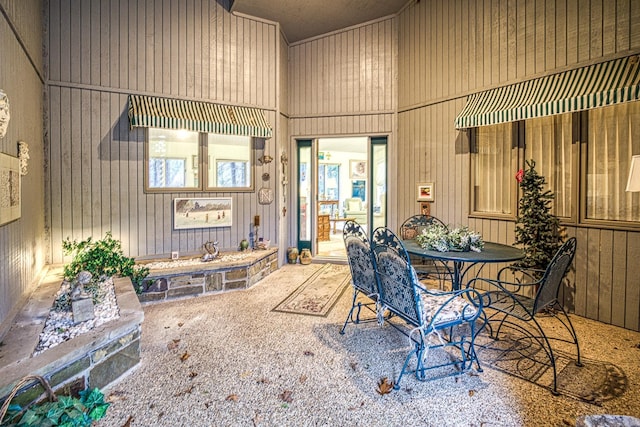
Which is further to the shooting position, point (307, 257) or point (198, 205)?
point (307, 257)

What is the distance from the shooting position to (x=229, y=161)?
5.50m

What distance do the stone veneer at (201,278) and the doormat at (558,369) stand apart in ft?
9.79

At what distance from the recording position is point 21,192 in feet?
10.6

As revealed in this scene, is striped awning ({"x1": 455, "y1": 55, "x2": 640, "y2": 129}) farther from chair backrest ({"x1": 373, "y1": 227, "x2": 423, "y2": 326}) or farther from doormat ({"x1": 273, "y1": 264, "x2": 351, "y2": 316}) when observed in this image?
doormat ({"x1": 273, "y1": 264, "x2": 351, "y2": 316})

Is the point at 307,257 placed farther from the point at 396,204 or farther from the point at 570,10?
the point at 570,10

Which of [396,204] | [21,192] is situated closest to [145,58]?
[21,192]

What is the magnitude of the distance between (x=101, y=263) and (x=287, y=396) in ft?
9.41

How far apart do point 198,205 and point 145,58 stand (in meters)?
2.18

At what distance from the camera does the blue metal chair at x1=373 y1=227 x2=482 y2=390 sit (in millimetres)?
2400

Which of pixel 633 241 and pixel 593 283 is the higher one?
pixel 633 241

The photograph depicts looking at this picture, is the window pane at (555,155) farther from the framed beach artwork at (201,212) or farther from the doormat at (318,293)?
the framed beach artwork at (201,212)

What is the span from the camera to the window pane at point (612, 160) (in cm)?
343

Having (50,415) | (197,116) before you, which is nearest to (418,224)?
(197,116)

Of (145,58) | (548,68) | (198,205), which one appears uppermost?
(145,58)
